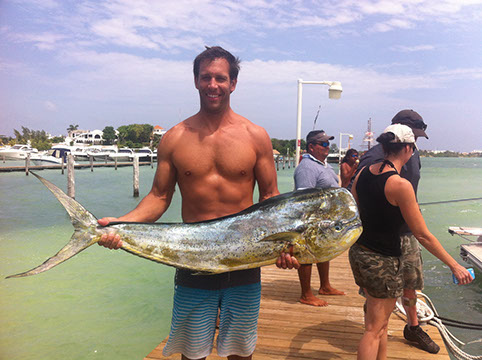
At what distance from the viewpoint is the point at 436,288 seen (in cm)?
948

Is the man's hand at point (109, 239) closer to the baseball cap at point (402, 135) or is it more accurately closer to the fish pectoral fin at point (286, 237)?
the fish pectoral fin at point (286, 237)

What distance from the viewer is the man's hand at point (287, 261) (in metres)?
1.80

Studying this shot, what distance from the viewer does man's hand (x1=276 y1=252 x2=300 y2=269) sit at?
1.80 metres

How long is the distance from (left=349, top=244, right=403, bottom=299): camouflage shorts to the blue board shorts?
2.88ft

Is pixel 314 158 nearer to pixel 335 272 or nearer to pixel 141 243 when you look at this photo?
pixel 335 272

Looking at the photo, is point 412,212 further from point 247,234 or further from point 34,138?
point 34,138

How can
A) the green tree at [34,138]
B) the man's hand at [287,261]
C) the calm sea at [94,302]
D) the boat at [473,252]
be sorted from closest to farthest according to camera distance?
the man's hand at [287,261] < the calm sea at [94,302] < the boat at [473,252] < the green tree at [34,138]

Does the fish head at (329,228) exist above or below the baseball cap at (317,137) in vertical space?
below

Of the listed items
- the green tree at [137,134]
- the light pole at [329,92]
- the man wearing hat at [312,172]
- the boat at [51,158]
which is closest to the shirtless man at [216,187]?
the man wearing hat at [312,172]

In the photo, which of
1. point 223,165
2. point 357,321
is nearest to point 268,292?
point 357,321

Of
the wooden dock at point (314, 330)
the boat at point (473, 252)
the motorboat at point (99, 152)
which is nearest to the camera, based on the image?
the wooden dock at point (314, 330)

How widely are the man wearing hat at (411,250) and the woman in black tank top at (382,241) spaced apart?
512 mm

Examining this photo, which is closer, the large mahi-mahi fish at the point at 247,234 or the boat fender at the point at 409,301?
the large mahi-mahi fish at the point at 247,234

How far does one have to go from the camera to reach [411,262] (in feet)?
10.7
